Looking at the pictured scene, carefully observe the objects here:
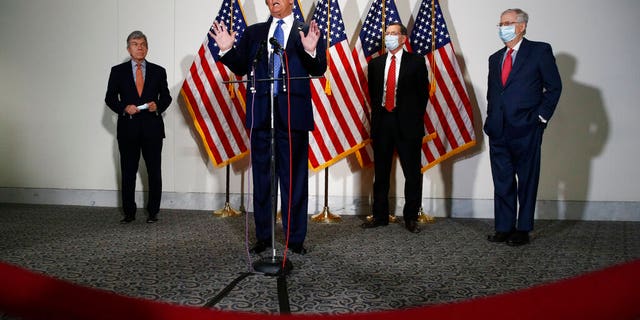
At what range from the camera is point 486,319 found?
72 centimetres

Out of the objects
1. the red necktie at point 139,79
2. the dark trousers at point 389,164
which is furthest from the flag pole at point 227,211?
the dark trousers at point 389,164

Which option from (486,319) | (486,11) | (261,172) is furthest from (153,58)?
(486,319)

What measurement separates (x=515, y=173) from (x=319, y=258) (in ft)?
5.41

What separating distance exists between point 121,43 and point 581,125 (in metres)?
5.03

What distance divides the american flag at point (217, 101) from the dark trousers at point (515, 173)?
2.47m

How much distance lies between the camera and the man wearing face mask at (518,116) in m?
3.50

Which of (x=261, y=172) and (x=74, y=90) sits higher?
(x=74, y=90)

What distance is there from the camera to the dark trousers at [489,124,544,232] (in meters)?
3.54

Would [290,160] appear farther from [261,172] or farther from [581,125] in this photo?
[581,125]

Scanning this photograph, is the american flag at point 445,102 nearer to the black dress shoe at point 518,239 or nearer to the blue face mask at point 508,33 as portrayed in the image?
the blue face mask at point 508,33

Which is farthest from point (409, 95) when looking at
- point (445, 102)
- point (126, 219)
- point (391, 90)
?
point (126, 219)

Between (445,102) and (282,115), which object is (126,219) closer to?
(282,115)

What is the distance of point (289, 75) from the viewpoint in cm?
297

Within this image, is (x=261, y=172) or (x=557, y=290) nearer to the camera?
(x=557, y=290)
